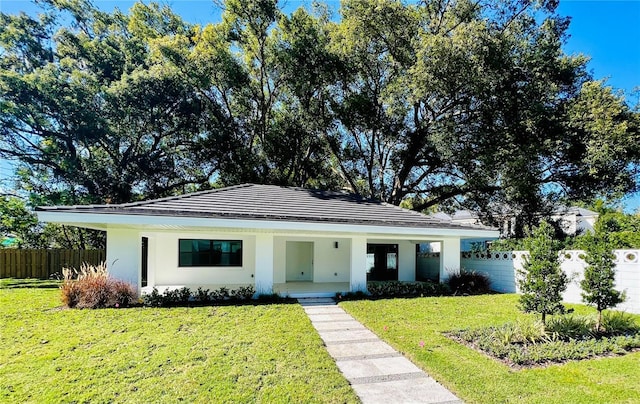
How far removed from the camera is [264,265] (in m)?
10.4

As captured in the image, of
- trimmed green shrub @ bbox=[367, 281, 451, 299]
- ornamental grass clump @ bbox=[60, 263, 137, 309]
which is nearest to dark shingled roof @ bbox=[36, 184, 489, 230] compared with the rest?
ornamental grass clump @ bbox=[60, 263, 137, 309]

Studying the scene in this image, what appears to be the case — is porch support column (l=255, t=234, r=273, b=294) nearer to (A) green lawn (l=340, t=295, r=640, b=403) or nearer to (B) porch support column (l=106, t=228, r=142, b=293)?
(B) porch support column (l=106, t=228, r=142, b=293)

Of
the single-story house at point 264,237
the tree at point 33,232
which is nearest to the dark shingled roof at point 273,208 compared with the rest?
the single-story house at point 264,237

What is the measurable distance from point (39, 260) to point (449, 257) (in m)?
19.4

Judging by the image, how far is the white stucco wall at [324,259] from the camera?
13.8m

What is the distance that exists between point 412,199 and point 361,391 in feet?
62.3

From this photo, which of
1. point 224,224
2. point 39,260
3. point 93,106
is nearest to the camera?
point 224,224

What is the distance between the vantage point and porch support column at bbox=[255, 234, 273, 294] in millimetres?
10312

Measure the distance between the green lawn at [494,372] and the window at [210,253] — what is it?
6958mm

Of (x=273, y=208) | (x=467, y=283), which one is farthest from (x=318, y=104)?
(x=467, y=283)

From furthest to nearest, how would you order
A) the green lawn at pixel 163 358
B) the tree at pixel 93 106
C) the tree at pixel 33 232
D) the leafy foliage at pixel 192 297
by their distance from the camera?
the tree at pixel 33 232 < the tree at pixel 93 106 < the leafy foliage at pixel 192 297 < the green lawn at pixel 163 358

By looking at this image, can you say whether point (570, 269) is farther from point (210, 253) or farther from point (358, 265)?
point (210, 253)

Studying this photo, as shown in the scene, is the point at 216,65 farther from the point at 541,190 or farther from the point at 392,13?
the point at 541,190

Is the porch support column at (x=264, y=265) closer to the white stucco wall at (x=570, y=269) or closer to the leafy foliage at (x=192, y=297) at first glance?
the leafy foliage at (x=192, y=297)
